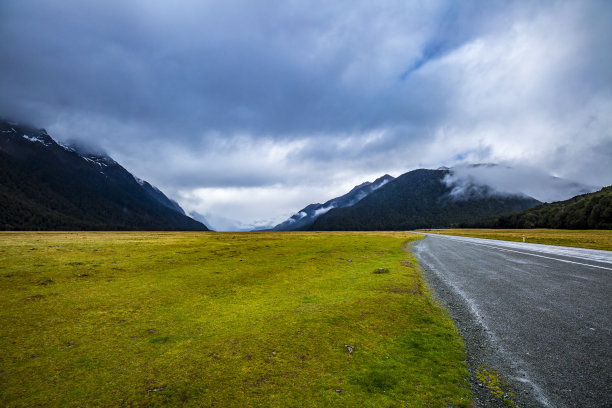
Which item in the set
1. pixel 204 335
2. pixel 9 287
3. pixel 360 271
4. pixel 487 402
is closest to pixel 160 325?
pixel 204 335

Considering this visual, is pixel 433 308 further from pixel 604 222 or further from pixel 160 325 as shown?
pixel 604 222

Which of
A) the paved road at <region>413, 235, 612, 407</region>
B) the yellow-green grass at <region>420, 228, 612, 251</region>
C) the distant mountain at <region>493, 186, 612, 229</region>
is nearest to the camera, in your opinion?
the paved road at <region>413, 235, 612, 407</region>

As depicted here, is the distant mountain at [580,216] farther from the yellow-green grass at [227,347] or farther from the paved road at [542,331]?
the yellow-green grass at [227,347]

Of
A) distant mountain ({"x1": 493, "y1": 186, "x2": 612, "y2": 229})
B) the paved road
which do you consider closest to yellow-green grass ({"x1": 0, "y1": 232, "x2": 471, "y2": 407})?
the paved road

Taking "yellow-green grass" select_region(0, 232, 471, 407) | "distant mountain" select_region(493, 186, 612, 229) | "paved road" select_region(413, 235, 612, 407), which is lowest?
"yellow-green grass" select_region(0, 232, 471, 407)

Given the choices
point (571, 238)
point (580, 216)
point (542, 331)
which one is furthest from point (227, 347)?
point (580, 216)

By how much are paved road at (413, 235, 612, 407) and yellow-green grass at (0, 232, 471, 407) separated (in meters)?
0.96

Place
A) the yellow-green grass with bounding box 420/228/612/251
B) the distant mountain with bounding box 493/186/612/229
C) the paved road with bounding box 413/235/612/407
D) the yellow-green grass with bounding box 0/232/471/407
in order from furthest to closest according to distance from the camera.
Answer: the distant mountain with bounding box 493/186/612/229
the yellow-green grass with bounding box 420/228/612/251
the yellow-green grass with bounding box 0/232/471/407
the paved road with bounding box 413/235/612/407

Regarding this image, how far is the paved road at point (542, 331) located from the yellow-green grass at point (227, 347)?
3.14ft

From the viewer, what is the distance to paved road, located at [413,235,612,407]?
17.0 ft

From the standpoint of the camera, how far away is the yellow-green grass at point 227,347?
537cm

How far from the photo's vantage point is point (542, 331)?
791 centimetres

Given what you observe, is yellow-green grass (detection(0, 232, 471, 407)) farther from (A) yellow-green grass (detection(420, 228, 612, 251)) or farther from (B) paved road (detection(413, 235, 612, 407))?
(A) yellow-green grass (detection(420, 228, 612, 251))

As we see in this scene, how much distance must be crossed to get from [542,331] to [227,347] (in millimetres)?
9581
